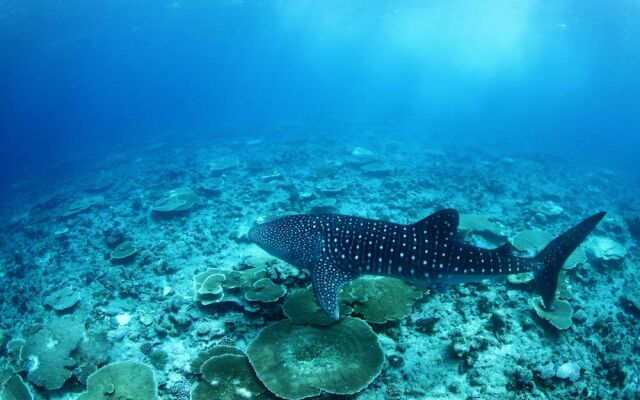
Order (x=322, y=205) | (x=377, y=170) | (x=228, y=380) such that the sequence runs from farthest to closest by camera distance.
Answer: (x=377, y=170) → (x=322, y=205) → (x=228, y=380)

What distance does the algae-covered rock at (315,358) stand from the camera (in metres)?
4.38

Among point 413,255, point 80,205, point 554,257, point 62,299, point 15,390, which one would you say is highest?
point 413,255

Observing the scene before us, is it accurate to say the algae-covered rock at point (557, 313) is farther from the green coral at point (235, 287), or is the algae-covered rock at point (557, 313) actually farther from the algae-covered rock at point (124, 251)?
the algae-covered rock at point (124, 251)

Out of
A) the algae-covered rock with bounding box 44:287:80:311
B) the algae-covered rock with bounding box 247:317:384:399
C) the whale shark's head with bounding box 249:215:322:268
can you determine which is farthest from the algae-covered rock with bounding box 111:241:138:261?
the algae-covered rock with bounding box 247:317:384:399

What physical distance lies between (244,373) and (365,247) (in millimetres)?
2583

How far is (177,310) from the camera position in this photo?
723cm

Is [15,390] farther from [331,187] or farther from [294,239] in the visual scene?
[331,187]

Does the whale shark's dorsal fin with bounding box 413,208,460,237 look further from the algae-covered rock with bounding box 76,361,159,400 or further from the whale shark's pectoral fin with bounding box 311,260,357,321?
the algae-covered rock with bounding box 76,361,159,400

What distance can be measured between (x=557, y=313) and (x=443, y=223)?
4163mm

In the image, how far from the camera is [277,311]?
6301 millimetres

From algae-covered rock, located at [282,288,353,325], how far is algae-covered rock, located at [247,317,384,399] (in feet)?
0.39

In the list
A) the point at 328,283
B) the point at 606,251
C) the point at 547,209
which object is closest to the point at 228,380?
the point at 328,283

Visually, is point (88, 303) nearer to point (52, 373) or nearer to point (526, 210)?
point (52, 373)

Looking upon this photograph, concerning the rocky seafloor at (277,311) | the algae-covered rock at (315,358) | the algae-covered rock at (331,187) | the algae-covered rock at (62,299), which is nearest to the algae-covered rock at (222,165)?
the rocky seafloor at (277,311)
